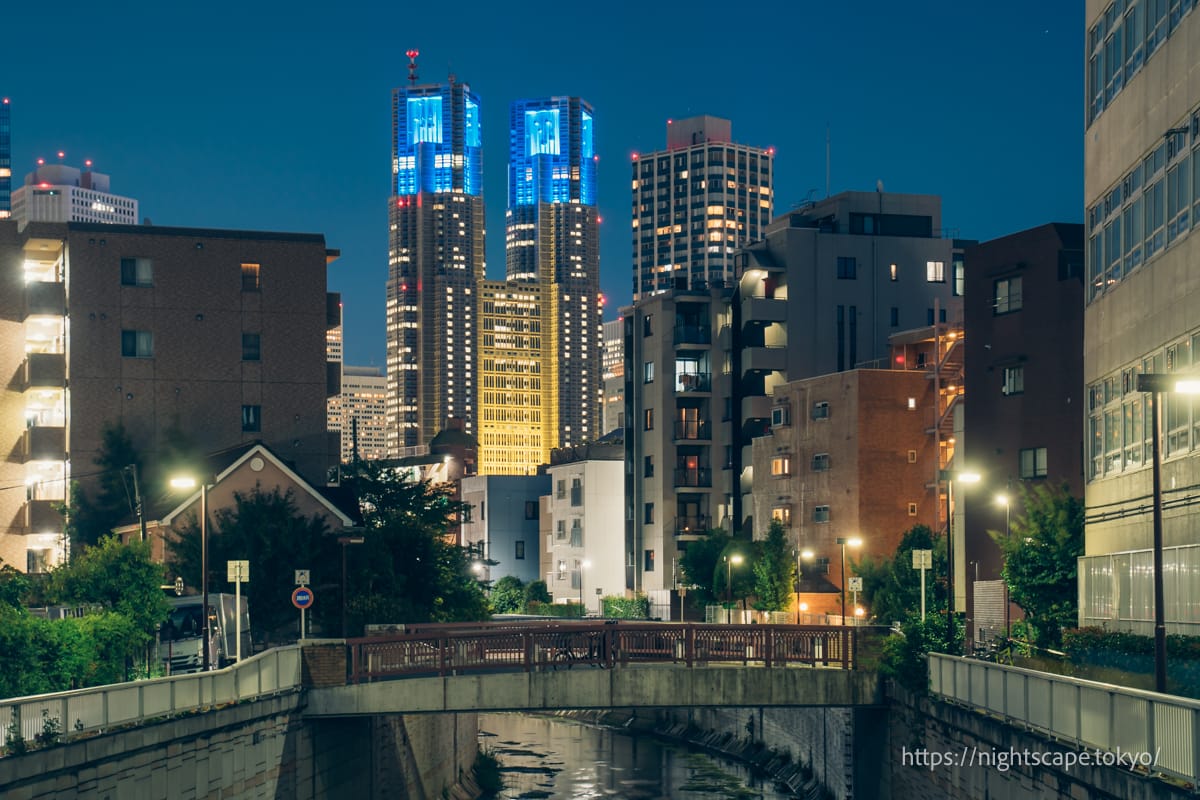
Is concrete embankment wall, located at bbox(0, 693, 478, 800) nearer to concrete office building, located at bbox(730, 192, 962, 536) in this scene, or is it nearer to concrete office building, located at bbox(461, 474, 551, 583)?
concrete office building, located at bbox(730, 192, 962, 536)

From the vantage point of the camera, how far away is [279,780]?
39094mm

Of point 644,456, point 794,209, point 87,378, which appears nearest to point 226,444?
point 87,378

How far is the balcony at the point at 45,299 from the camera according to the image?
273ft

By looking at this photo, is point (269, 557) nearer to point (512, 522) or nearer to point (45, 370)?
point (45, 370)

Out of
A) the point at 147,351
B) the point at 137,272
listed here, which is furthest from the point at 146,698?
the point at 137,272

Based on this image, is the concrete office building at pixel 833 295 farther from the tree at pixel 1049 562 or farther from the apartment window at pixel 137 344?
the tree at pixel 1049 562

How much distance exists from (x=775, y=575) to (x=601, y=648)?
141 feet

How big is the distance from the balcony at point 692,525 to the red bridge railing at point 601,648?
73.0m

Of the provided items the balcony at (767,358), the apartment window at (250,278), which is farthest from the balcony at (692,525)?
the apartment window at (250,278)

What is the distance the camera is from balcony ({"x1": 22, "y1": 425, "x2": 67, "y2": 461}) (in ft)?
274

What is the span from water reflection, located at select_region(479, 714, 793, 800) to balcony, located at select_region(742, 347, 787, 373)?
30.6 meters

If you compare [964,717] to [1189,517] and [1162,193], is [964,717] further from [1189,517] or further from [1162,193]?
[1162,193]

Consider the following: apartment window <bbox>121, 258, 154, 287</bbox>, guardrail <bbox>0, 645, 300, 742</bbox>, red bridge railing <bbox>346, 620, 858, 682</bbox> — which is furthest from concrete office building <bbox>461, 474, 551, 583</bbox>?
guardrail <bbox>0, 645, 300, 742</bbox>

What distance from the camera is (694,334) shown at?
4638 inches
